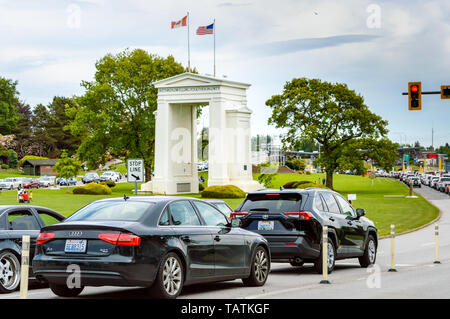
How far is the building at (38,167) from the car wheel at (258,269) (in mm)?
117805

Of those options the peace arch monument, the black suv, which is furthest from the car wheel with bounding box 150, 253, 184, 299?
the peace arch monument

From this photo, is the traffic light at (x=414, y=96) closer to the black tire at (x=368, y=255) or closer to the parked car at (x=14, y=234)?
the black tire at (x=368, y=255)

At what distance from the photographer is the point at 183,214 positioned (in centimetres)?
1173

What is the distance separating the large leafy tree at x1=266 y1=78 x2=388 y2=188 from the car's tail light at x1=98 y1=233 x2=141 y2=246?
71.7m

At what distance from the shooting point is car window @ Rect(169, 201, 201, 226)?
37.6ft

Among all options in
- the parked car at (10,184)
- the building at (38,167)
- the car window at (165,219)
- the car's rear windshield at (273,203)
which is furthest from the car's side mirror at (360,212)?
the building at (38,167)

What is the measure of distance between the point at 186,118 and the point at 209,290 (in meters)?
60.5

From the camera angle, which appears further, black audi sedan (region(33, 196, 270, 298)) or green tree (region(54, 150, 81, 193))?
green tree (region(54, 150, 81, 193))

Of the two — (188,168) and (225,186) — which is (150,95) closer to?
(188,168)

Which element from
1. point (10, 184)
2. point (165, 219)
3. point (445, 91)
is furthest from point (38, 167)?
point (165, 219)

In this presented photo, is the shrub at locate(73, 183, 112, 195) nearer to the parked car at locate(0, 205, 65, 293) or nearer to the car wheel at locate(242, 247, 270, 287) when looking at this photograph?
the parked car at locate(0, 205, 65, 293)

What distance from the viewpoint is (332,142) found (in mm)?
84375

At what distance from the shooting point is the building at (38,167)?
419ft
